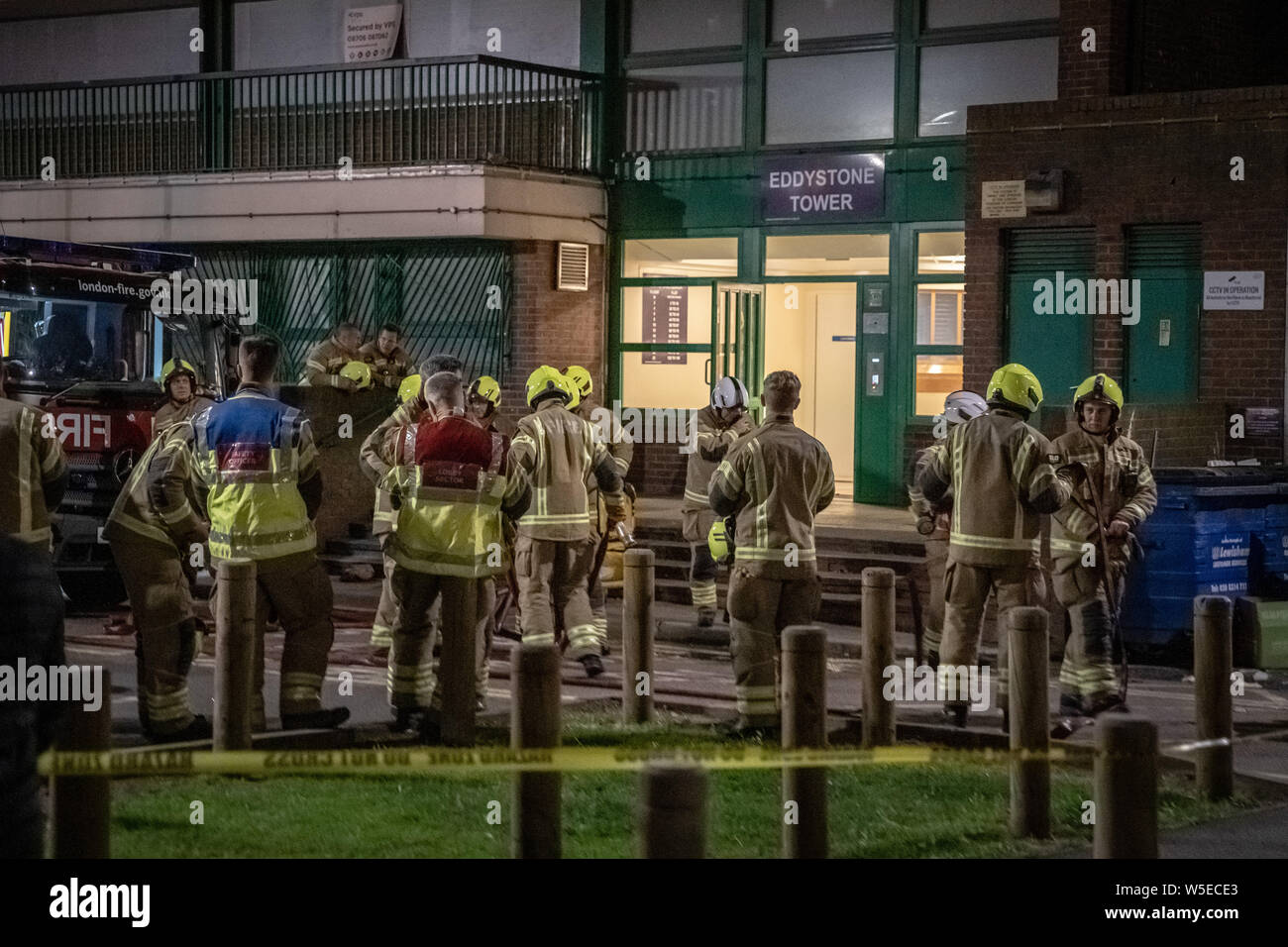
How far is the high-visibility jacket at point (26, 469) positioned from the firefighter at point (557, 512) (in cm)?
314

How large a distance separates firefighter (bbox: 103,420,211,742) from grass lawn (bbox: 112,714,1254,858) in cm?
83

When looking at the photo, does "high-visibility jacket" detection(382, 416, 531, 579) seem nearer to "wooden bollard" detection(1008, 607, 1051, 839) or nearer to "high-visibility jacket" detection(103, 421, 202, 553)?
"high-visibility jacket" detection(103, 421, 202, 553)

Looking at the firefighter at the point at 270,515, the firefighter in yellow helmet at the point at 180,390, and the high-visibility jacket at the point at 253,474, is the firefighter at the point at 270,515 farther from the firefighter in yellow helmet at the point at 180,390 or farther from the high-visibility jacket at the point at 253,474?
the firefighter in yellow helmet at the point at 180,390

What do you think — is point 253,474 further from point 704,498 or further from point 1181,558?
point 1181,558

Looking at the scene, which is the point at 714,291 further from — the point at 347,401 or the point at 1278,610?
the point at 1278,610

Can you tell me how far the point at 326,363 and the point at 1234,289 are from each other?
314 inches

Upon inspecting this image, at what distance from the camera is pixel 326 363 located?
18.1 m

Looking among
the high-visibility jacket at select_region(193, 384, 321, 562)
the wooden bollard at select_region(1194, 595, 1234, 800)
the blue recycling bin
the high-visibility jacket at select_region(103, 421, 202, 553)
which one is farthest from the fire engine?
the wooden bollard at select_region(1194, 595, 1234, 800)

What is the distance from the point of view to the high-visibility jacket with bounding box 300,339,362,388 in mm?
17859

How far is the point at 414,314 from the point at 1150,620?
9.72 meters

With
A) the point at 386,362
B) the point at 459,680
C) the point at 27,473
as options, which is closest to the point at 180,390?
the point at 27,473

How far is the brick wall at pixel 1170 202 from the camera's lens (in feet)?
52.1

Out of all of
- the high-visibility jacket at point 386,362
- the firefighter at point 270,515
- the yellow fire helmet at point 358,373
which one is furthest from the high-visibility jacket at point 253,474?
the high-visibility jacket at point 386,362
